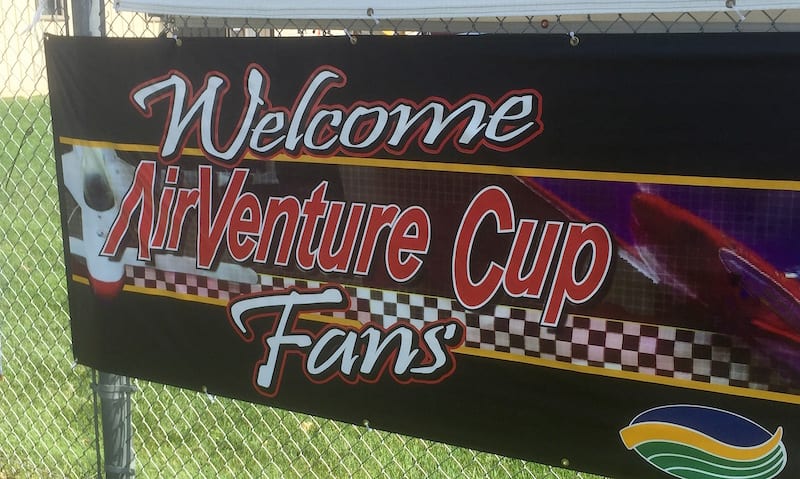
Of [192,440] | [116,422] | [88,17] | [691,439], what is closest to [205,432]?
[192,440]

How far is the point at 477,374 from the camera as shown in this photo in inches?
84.7

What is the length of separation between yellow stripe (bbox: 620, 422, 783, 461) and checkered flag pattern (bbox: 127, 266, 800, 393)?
0.13m

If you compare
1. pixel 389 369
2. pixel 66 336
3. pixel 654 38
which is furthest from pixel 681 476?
pixel 66 336

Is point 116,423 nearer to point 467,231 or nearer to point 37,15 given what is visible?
point 37,15

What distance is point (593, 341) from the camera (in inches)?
78.9

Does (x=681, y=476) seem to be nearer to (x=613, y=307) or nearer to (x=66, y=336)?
(x=613, y=307)

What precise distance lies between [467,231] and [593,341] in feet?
1.39

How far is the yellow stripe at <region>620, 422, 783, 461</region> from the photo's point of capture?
6.18 ft

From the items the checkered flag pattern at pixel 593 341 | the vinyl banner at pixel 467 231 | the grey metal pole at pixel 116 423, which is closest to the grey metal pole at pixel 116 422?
the grey metal pole at pixel 116 423

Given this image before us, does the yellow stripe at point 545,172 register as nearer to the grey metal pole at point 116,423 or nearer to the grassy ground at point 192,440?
the grey metal pole at point 116,423

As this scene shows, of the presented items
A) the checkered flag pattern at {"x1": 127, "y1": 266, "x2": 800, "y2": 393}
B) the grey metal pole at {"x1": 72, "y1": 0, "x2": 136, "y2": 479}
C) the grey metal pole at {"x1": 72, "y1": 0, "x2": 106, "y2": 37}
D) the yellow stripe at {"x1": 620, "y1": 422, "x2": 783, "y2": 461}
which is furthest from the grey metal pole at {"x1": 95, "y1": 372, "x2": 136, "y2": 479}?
the yellow stripe at {"x1": 620, "y1": 422, "x2": 783, "y2": 461}

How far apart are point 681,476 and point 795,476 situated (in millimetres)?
254

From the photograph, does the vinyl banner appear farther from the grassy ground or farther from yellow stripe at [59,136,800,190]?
the grassy ground

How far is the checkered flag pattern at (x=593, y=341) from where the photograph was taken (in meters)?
1.88
